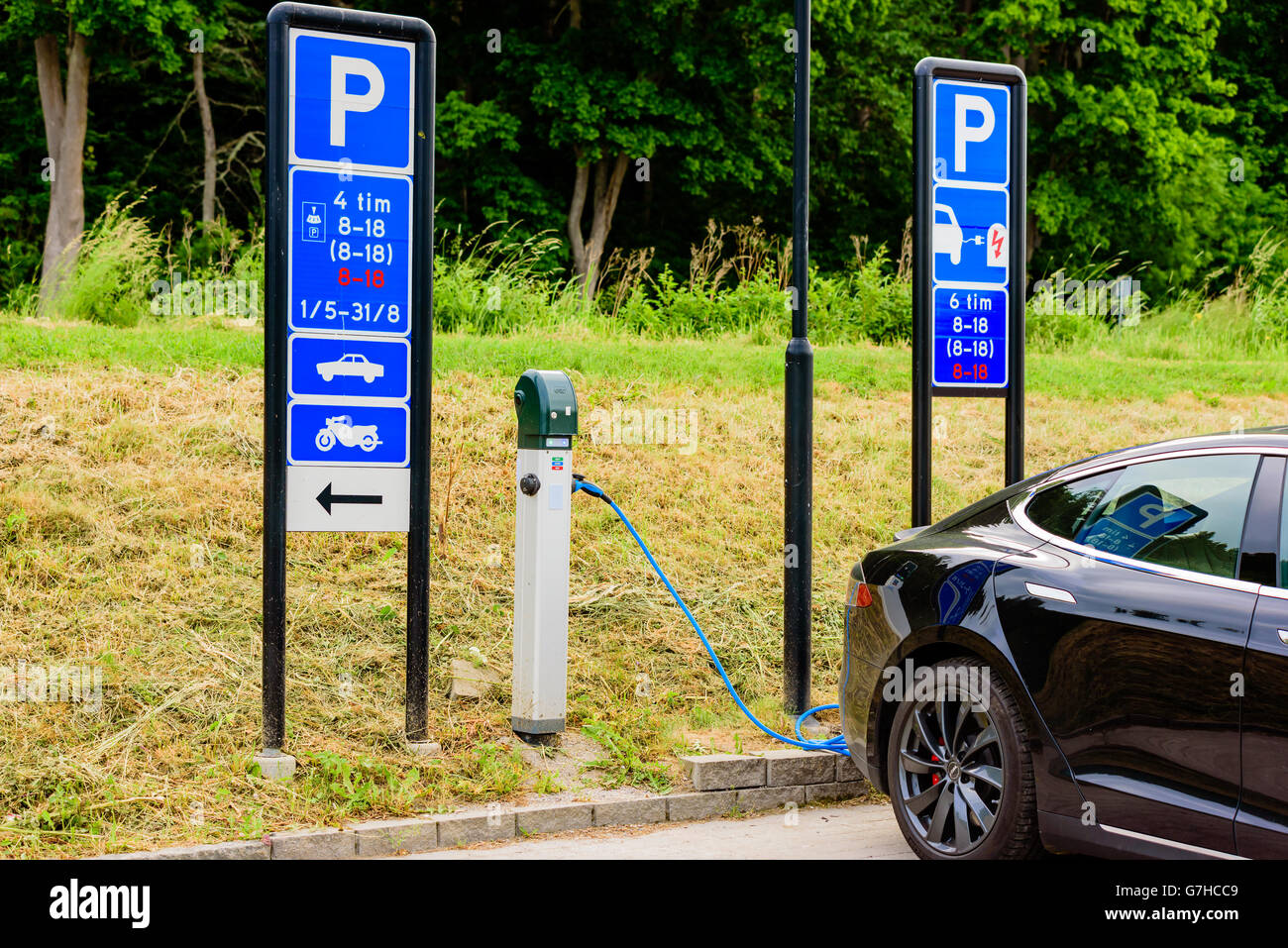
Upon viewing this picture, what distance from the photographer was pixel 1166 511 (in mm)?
4602

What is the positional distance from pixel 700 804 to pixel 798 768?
545 mm

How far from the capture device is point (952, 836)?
4.94m

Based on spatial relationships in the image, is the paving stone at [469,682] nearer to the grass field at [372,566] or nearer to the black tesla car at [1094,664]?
the grass field at [372,566]

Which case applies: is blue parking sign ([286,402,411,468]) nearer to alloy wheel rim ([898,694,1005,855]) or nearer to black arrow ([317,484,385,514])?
black arrow ([317,484,385,514])

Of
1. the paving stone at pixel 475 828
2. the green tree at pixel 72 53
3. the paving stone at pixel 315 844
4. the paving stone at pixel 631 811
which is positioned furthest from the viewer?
the green tree at pixel 72 53

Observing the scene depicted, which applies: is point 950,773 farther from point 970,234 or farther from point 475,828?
point 970,234

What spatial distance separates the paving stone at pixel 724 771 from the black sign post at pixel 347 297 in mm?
1288

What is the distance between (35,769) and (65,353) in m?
5.02

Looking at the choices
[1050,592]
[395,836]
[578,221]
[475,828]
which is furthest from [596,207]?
[1050,592]

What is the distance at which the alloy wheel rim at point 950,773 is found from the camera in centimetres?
479

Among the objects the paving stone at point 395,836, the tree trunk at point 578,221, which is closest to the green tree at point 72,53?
the tree trunk at point 578,221

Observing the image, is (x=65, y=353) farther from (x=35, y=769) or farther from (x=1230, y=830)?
(x=1230, y=830)

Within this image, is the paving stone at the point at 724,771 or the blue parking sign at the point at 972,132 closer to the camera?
the paving stone at the point at 724,771

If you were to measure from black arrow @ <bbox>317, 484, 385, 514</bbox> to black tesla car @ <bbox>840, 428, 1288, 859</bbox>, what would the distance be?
2367mm
